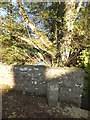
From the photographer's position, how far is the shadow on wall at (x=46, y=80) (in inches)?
240

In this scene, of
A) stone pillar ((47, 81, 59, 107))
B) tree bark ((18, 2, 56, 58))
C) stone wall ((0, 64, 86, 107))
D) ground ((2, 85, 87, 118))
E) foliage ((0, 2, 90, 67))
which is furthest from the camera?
tree bark ((18, 2, 56, 58))

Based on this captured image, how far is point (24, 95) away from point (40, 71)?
30.2 inches

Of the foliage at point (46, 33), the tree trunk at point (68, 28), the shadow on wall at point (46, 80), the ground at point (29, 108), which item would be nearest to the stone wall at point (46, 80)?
the shadow on wall at point (46, 80)

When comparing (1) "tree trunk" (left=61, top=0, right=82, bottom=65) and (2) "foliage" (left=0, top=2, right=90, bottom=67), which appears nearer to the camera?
(1) "tree trunk" (left=61, top=0, right=82, bottom=65)

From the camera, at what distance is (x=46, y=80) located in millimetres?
6133

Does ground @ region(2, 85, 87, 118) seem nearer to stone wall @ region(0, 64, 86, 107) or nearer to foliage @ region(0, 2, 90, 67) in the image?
stone wall @ region(0, 64, 86, 107)

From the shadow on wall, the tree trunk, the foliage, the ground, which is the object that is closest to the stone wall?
the shadow on wall

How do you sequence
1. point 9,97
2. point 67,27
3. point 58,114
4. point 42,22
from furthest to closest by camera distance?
point 42,22, point 67,27, point 9,97, point 58,114

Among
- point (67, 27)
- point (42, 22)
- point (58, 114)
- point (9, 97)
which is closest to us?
point (58, 114)

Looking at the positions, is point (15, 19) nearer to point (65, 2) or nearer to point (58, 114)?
point (65, 2)

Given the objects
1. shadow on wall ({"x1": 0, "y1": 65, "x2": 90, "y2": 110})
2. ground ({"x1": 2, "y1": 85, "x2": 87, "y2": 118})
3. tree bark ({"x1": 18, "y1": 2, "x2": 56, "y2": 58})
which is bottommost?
ground ({"x1": 2, "y1": 85, "x2": 87, "y2": 118})

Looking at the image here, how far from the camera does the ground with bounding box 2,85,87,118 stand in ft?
17.1

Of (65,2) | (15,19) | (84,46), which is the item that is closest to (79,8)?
(65,2)

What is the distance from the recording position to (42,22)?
7.31m
